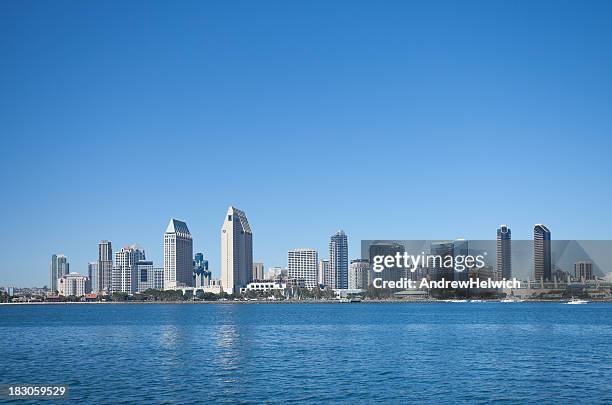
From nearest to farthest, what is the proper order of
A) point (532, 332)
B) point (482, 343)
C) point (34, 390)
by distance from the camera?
1. point (34, 390)
2. point (482, 343)
3. point (532, 332)

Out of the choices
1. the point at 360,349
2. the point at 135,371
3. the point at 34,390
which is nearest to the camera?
the point at 34,390

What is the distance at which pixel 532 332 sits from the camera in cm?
8375

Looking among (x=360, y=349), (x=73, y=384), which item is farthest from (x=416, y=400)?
(x=360, y=349)

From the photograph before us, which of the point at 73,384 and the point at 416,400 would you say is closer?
the point at 416,400

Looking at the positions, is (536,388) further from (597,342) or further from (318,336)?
(318,336)

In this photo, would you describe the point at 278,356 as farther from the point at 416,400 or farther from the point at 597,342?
the point at 597,342

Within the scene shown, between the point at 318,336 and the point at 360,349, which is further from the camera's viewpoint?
the point at 318,336

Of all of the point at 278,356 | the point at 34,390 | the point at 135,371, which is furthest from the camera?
the point at 278,356

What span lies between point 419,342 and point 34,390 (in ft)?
129

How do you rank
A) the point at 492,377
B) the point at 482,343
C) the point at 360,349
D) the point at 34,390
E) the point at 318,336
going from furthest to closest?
the point at 318,336, the point at 482,343, the point at 360,349, the point at 492,377, the point at 34,390

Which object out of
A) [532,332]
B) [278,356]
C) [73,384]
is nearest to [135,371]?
[73,384]

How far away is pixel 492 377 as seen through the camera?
44.0 m

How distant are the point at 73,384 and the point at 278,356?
734 inches

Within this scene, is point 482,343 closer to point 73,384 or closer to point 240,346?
point 240,346
